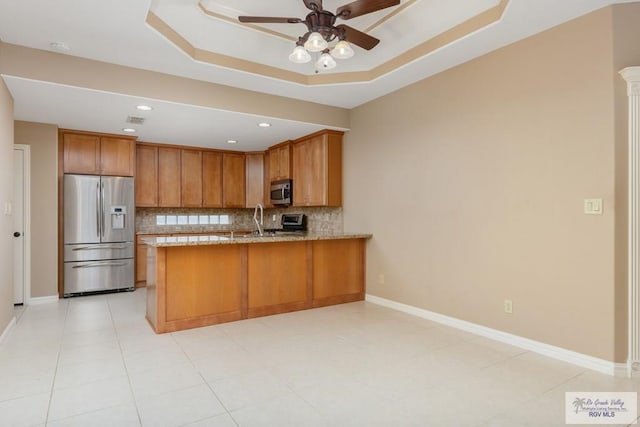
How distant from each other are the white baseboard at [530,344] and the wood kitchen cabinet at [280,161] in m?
2.95

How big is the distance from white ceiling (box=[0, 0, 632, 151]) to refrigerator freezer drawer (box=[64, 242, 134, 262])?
5.69 feet

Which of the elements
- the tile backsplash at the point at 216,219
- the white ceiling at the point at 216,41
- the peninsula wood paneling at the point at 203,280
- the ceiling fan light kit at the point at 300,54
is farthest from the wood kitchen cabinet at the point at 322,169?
the ceiling fan light kit at the point at 300,54

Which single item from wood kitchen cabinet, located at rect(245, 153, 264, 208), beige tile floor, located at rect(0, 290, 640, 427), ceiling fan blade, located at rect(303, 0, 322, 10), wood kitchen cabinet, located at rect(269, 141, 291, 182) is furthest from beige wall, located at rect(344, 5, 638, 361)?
wood kitchen cabinet, located at rect(245, 153, 264, 208)

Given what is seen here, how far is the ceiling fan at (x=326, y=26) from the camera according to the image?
8.13 ft

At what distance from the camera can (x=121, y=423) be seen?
6.61 feet

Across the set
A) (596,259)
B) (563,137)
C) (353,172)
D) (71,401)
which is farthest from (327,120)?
(71,401)

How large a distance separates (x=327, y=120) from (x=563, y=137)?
9.31 feet

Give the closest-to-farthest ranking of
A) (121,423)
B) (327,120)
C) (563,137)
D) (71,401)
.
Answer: (121,423)
(71,401)
(563,137)
(327,120)

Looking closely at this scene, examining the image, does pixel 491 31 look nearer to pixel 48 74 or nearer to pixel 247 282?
pixel 247 282

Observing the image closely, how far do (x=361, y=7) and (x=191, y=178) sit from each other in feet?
16.1

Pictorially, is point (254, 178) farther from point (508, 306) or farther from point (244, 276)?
point (508, 306)

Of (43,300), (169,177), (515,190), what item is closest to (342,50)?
(515,190)

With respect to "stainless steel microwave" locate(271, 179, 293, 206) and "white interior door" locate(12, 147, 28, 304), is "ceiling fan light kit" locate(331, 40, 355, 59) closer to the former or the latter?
"stainless steel microwave" locate(271, 179, 293, 206)

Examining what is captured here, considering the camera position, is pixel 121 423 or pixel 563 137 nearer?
pixel 121 423
